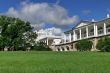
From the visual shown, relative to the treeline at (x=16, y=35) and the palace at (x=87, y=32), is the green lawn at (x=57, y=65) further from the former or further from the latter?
the treeline at (x=16, y=35)

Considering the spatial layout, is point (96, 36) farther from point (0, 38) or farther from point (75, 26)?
point (0, 38)

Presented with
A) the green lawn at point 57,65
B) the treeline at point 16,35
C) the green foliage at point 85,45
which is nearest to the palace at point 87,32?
the green foliage at point 85,45

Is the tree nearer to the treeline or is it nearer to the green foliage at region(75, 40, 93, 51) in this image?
the treeline

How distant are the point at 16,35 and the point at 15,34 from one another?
39 centimetres

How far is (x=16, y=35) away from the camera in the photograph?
83.1m

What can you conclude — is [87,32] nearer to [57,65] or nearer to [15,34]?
[15,34]

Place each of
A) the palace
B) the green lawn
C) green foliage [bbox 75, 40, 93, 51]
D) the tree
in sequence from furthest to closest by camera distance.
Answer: the tree
the palace
green foliage [bbox 75, 40, 93, 51]
the green lawn

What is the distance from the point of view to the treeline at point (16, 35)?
8100 centimetres

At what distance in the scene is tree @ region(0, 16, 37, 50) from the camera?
81000mm

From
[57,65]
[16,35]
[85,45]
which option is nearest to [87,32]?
[85,45]

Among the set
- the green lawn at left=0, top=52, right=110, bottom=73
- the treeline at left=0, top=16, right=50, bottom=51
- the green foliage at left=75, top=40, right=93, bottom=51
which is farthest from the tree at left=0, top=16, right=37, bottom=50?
the green lawn at left=0, top=52, right=110, bottom=73

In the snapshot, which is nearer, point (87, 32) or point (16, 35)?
point (87, 32)

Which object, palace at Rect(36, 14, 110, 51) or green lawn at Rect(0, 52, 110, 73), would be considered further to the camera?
palace at Rect(36, 14, 110, 51)

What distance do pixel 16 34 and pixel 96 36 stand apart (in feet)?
71.2
